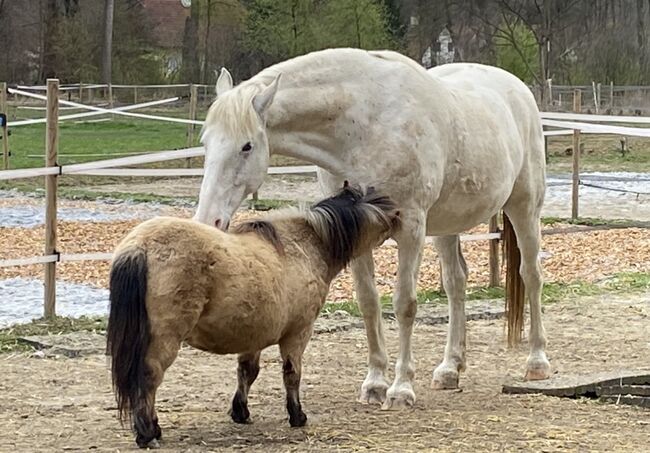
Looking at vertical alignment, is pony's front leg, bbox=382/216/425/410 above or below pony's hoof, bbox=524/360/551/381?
above

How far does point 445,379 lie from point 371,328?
653mm

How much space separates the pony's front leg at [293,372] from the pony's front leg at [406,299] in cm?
71

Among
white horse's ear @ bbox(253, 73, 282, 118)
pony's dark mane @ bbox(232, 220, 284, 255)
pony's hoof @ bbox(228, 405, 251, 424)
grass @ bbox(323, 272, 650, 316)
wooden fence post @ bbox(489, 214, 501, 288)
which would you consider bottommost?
pony's hoof @ bbox(228, 405, 251, 424)

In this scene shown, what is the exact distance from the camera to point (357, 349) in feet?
21.7

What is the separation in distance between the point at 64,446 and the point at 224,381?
158 cm

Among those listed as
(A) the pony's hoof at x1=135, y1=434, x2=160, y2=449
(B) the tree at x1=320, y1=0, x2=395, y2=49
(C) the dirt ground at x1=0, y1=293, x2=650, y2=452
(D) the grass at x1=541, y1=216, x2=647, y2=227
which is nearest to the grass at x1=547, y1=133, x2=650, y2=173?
(D) the grass at x1=541, y1=216, x2=647, y2=227

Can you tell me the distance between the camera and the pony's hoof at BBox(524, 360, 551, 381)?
5886 mm

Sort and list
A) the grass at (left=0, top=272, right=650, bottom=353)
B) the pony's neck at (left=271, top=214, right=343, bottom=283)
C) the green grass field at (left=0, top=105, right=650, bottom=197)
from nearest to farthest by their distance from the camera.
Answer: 1. the pony's neck at (left=271, top=214, right=343, bottom=283)
2. the grass at (left=0, top=272, right=650, bottom=353)
3. the green grass field at (left=0, top=105, right=650, bottom=197)

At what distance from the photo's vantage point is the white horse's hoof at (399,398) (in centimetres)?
502

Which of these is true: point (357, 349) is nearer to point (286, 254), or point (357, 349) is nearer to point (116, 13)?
point (286, 254)

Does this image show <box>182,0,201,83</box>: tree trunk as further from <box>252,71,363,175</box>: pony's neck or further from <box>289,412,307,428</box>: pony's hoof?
<box>289,412,307,428</box>: pony's hoof

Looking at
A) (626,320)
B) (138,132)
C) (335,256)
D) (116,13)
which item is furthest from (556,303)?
(116,13)

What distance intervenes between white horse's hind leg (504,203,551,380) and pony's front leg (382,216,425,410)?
3.40ft

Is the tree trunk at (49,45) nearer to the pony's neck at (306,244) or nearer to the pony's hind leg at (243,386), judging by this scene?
the pony's neck at (306,244)
